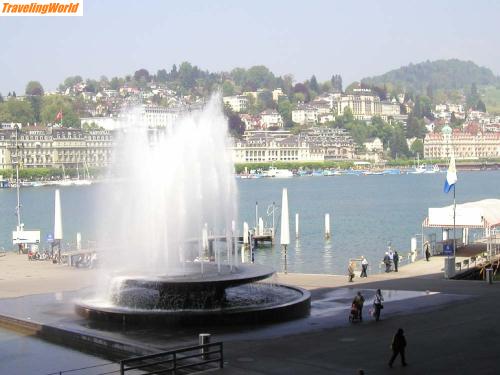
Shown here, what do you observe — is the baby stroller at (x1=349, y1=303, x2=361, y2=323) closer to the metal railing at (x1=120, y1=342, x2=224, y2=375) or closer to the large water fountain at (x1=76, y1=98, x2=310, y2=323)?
the large water fountain at (x1=76, y1=98, x2=310, y2=323)

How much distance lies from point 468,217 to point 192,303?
15.9 meters

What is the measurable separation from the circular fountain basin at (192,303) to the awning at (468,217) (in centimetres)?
1328

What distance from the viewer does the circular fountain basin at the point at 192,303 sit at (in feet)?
58.3

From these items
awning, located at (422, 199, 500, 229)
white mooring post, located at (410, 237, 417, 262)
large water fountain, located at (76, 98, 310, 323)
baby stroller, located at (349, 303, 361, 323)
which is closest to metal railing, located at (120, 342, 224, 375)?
large water fountain, located at (76, 98, 310, 323)

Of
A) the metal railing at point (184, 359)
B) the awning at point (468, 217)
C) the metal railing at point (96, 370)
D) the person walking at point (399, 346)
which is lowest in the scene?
the metal railing at point (96, 370)

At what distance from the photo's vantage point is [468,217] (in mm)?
31391

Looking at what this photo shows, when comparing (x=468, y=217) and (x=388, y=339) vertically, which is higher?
(x=468, y=217)

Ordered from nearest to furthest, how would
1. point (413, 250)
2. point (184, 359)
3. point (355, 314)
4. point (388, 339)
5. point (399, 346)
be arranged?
A: point (399, 346) → point (184, 359) → point (388, 339) → point (355, 314) → point (413, 250)

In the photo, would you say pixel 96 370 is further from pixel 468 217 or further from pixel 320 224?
pixel 320 224

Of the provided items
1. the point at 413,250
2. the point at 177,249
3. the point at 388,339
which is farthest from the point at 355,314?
the point at 413,250

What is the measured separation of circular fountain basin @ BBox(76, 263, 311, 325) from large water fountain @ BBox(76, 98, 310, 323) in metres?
0.02

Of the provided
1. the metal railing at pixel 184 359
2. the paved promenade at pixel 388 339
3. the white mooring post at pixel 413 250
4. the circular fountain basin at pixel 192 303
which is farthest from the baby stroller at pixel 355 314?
the white mooring post at pixel 413 250

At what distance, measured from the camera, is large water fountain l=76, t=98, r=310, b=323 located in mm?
18297

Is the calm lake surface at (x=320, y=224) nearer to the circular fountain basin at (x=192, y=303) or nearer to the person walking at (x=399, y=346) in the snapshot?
the circular fountain basin at (x=192, y=303)
